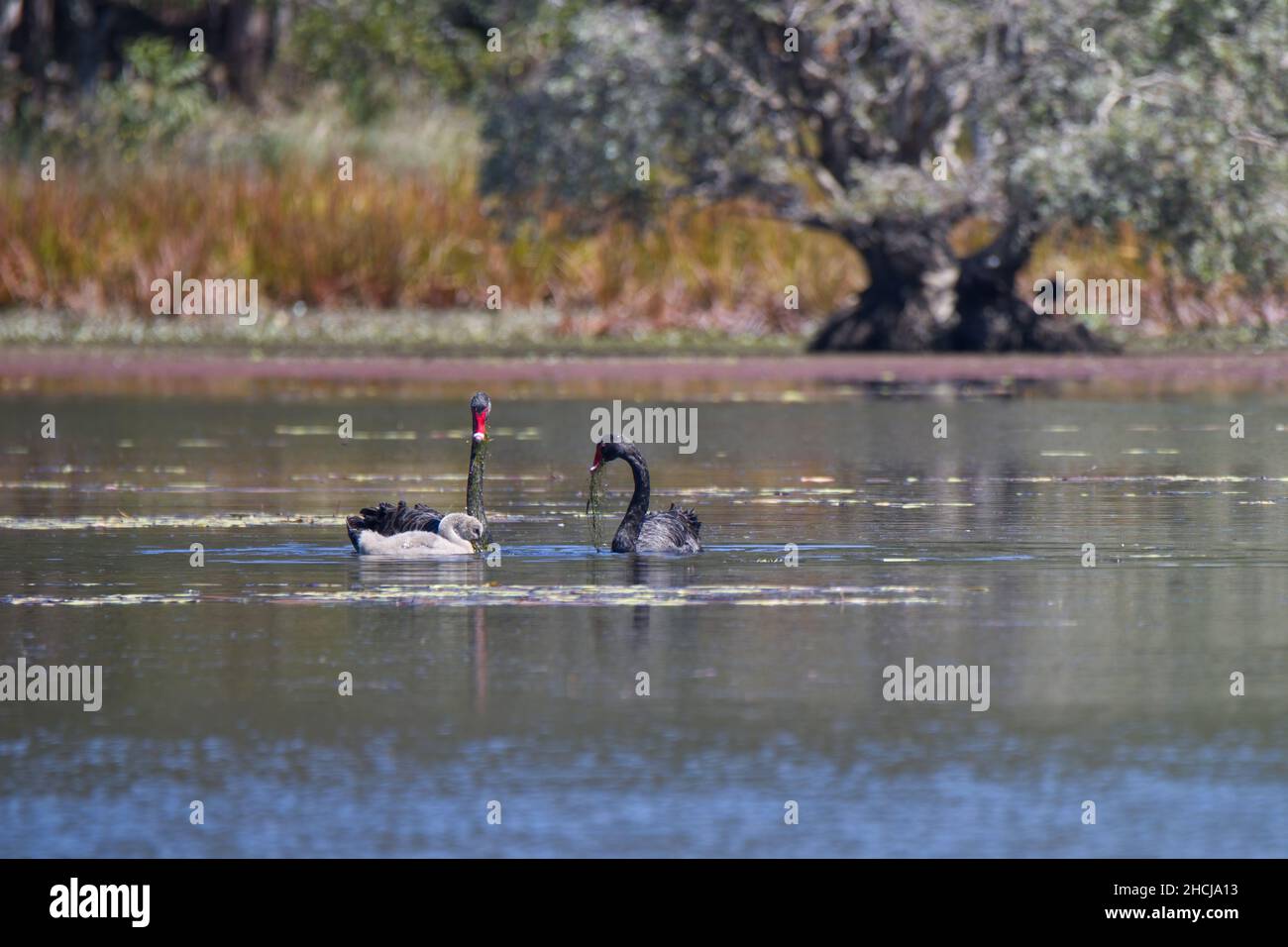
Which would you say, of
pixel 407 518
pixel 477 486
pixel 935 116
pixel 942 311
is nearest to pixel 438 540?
pixel 407 518

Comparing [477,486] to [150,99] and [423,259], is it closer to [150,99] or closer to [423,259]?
[423,259]

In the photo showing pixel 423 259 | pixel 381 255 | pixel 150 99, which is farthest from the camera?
pixel 150 99

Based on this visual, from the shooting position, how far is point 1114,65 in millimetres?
32344

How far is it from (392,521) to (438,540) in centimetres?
25

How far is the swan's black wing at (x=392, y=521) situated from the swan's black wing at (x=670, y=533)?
1.02 metres

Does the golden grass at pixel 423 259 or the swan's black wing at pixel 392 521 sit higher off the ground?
the golden grass at pixel 423 259

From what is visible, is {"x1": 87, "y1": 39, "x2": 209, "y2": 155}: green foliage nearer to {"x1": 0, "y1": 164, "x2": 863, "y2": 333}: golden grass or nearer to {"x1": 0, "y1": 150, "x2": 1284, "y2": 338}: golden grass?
{"x1": 0, "y1": 150, "x2": 1284, "y2": 338}: golden grass

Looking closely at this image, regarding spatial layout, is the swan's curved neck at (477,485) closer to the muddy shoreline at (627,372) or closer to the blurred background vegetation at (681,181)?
the muddy shoreline at (627,372)

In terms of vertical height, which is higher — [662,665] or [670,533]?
[670,533]

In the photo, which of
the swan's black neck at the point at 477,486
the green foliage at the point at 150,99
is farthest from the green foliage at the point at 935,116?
the swan's black neck at the point at 477,486

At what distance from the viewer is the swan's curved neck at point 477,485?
14328 millimetres

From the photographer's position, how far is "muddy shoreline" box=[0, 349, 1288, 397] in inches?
1198

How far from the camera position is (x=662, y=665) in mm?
10656

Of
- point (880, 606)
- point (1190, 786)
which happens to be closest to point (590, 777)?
point (1190, 786)
